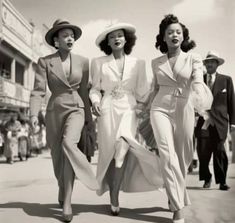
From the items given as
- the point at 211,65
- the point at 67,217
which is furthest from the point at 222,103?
the point at 67,217

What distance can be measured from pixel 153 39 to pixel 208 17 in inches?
23.1

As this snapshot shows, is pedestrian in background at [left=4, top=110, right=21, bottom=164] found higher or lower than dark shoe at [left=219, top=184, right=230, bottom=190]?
higher

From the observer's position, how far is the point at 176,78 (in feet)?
14.5

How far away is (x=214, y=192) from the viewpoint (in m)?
5.91

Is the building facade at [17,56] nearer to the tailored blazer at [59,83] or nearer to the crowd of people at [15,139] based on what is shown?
the crowd of people at [15,139]

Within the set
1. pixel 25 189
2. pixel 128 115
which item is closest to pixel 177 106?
pixel 128 115

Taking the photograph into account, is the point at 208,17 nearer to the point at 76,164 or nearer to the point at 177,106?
the point at 177,106

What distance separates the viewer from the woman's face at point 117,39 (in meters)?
4.79

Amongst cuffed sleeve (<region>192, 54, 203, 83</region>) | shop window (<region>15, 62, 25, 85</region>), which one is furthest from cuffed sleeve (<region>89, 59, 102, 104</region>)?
shop window (<region>15, 62, 25, 85</region>)

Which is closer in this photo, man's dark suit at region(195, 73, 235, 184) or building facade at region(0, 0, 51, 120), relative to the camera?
man's dark suit at region(195, 73, 235, 184)

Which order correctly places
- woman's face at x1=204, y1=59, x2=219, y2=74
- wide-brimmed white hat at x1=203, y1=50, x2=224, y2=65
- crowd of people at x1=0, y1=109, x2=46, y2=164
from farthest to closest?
crowd of people at x1=0, y1=109, x2=46, y2=164 → woman's face at x1=204, y1=59, x2=219, y2=74 → wide-brimmed white hat at x1=203, y1=50, x2=224, y2=65

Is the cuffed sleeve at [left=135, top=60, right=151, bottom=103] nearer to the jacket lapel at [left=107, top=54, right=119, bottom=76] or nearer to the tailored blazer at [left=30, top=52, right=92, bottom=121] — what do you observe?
the jacket lapel at [left=107, top=54, right=119, bottom=76]

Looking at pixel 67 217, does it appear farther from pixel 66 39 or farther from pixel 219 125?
pixel 219 125

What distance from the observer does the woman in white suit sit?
4.58 m
